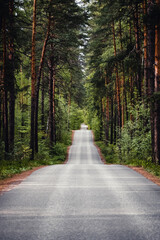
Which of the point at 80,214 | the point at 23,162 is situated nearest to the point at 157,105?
the point at 23,162

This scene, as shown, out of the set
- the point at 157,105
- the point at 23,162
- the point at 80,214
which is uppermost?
the point at 157,105

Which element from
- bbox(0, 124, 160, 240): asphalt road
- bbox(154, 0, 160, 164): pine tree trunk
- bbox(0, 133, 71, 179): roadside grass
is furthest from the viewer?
bbox(154, 0, 160, 164): pine tree trunk

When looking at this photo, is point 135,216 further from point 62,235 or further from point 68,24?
point 68,24

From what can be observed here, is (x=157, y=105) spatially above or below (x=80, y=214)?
above

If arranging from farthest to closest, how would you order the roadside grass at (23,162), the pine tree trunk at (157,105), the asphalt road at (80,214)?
the pine tree trunk at (157,105) → the roadside grass at (23,162) → the asphalt road at (80,214)

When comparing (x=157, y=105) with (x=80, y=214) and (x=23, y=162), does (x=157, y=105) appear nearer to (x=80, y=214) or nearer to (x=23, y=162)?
(x=23, y=162)

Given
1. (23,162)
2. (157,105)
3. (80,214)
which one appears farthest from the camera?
(23,162)

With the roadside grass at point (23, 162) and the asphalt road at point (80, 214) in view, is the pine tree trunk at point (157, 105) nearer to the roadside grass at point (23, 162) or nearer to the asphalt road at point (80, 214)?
the asphalt road at point (80, 214)

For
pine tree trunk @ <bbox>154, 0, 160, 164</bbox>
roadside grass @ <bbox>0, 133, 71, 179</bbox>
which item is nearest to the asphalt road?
roadside grass @ <bbox>0, 133, 71, 179</bbox>

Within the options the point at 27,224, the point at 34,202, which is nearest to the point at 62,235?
the point at 27,224

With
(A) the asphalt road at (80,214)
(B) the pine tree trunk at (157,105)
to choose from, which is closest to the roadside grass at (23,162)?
(A) the asphalt road at (80,214)

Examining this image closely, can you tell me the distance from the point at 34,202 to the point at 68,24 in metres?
18.0

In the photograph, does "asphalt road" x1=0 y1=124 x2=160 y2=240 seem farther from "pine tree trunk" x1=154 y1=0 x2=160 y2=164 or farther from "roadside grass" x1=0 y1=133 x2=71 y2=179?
"pine tree trunk" x1=154 y1=0 x2=160 y2=164

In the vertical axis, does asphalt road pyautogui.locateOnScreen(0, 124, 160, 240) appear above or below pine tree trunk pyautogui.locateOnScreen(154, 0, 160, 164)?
below
